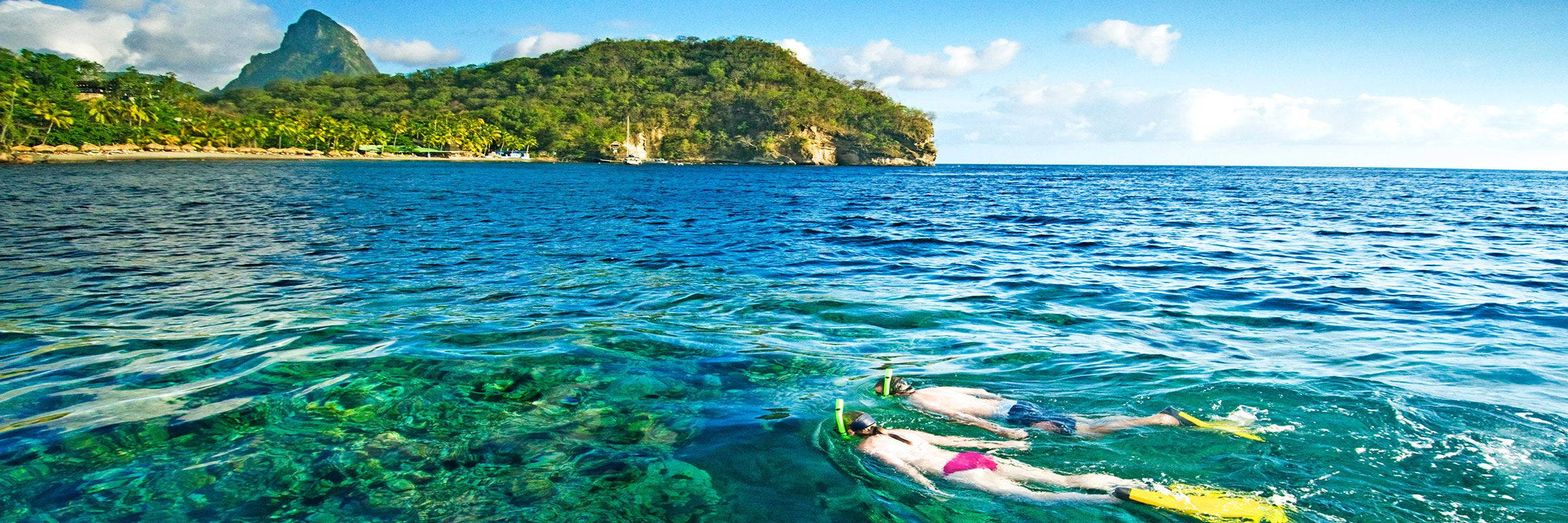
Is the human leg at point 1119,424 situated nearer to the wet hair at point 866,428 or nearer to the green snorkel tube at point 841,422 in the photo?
the wet hair at point 866,428

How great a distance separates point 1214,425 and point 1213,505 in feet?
6.62

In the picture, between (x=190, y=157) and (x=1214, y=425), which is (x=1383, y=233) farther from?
(x=190, y=157)

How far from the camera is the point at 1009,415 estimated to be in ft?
25.0

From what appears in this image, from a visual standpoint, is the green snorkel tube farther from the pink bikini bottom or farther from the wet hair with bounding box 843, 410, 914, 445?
the pink bikini bottom

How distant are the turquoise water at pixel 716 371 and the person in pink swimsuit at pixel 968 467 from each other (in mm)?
210

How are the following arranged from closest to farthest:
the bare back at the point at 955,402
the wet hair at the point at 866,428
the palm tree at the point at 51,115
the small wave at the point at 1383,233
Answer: the wet hair at the point at 866,428 < the bare back at the point at 955,402 < the small wave at the point at 1383,233 < the palm tree at the point at 51,115

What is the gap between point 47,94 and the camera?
102000 mm

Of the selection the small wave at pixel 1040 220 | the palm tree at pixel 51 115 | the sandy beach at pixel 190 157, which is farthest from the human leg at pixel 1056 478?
the palm tree at pixel 51 115

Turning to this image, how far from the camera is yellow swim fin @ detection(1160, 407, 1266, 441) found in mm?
7188

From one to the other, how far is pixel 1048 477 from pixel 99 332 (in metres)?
13.2

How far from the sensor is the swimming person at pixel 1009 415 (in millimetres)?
7387

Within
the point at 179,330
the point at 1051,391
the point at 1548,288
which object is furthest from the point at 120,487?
the point at 1548,288

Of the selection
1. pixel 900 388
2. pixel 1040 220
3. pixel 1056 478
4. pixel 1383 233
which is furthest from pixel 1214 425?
pixel 1040 220

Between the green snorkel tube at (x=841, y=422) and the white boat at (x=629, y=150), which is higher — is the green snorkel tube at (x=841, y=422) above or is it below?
below
